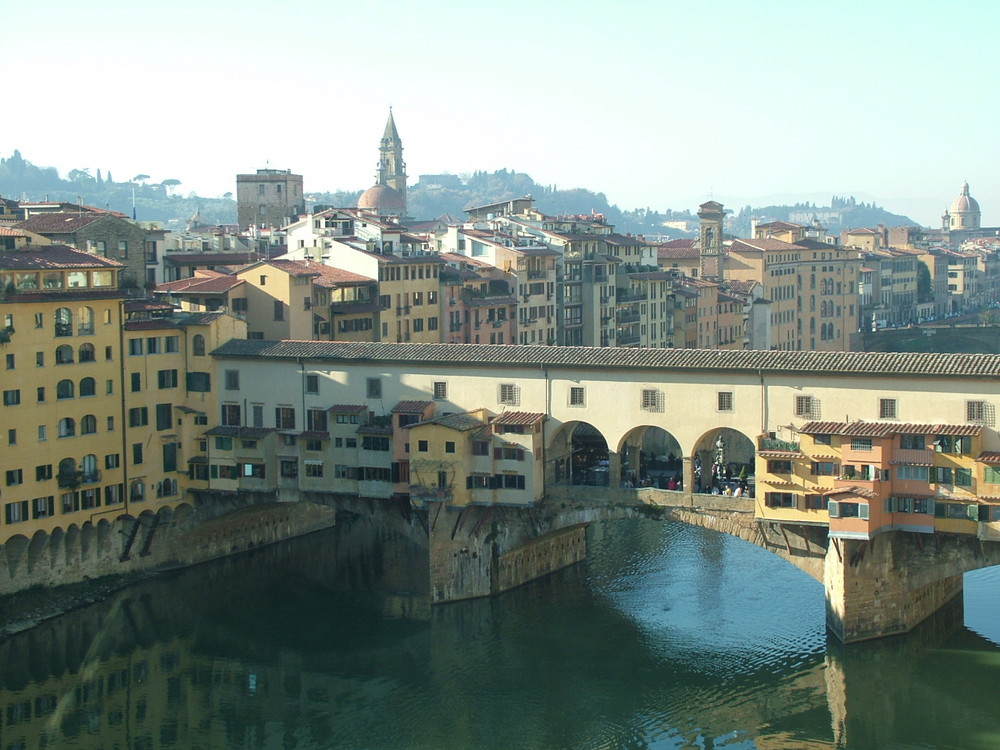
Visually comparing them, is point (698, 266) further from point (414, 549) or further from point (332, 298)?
point (414, 549)

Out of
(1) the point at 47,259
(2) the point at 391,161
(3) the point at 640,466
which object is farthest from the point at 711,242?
(2) the point at 391,161

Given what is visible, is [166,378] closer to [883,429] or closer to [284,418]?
[284,418]

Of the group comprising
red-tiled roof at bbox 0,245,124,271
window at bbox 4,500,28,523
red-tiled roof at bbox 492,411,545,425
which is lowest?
window at bbox 4,500,28,523

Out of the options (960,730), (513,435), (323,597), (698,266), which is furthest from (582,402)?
(698,266)

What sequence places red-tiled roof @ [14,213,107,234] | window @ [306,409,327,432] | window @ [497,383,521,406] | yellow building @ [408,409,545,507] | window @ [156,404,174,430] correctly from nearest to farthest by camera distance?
yellow building @ [408,409,545,507] → window @ [497,383,521,406] → window @ [306,409,327,432] → window @ [156,404,174,430] → red-tiled roof @ [14,213,107,234]

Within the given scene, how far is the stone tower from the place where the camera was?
4373 inches

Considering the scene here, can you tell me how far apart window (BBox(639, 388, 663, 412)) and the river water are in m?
6.96

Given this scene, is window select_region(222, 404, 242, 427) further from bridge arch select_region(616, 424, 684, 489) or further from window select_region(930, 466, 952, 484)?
window select_region(930, 466, 952, 484)

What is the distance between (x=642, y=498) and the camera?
48.0m

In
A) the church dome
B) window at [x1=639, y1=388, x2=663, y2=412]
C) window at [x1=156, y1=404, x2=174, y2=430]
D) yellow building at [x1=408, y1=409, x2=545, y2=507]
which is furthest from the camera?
the church dome

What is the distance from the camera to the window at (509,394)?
49906mm

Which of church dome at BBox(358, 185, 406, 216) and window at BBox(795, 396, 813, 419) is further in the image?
church dome at BBox(358, 185, 406, 216)

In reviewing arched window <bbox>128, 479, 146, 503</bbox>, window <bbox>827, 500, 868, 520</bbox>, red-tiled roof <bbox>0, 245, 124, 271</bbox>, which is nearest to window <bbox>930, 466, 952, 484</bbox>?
window <bbox>827, 500, 868, 520</bbox>

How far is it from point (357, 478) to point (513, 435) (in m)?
6.39
